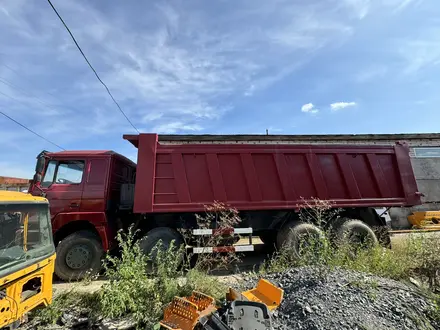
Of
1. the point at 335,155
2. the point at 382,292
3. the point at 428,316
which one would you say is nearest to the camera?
the point at 428,316

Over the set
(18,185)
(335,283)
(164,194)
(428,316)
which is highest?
(18,185)

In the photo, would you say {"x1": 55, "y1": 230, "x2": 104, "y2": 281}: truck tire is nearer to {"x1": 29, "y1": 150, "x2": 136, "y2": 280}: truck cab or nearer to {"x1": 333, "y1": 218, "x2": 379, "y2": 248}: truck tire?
{"x1": 29, "y1": 150, "x2": 136, "y2": 280}: truck cab

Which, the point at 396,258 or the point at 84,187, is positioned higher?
the point at 84,187

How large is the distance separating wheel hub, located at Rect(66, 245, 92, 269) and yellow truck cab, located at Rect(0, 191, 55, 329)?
6.06 ft

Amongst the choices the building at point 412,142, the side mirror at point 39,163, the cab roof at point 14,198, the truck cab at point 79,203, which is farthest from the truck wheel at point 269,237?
the building at point 412,142

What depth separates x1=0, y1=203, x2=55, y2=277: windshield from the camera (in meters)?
2.40

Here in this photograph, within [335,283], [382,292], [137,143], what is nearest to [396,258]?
[382,292]

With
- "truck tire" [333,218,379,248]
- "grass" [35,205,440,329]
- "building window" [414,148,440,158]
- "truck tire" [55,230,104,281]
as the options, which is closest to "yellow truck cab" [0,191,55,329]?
"grass" [35,205,440,329]

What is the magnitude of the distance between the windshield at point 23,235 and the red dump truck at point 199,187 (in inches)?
77.4

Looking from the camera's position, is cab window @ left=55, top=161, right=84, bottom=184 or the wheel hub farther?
cab window @ left=55, top=161, right=84, bottom=184

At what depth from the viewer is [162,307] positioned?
296cm

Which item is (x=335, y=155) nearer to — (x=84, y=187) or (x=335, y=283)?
(x=335, y=283)

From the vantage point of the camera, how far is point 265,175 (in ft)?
18.4

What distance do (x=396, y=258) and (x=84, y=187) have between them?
5.97m
